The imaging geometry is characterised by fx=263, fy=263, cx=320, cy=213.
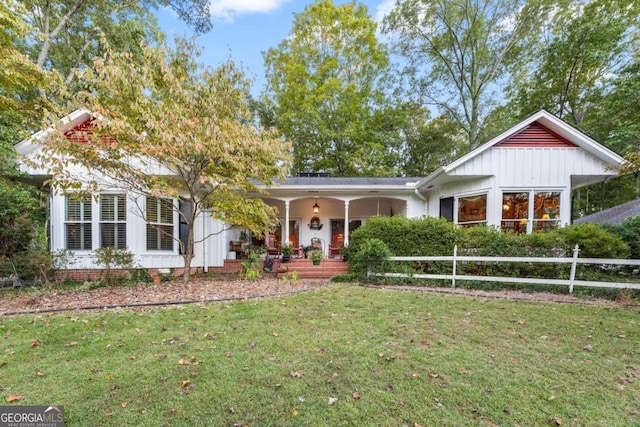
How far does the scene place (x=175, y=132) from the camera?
5441mm

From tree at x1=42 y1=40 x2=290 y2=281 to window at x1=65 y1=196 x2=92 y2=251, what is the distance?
1.83m

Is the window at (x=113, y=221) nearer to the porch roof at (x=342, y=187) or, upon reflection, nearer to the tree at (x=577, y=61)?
the porch roof at (x=342, y=187)

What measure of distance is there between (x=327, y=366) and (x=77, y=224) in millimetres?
9254

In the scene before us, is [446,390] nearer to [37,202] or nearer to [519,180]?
[519,180]

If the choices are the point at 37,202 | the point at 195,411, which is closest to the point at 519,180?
the point at 195,411

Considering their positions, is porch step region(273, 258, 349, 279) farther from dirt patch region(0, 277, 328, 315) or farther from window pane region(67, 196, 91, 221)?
window pane region(67, 196, 91, 221)

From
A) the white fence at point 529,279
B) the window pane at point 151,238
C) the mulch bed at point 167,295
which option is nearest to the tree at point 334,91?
the white fence at point 529,279

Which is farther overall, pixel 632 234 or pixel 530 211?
pixel 530 211

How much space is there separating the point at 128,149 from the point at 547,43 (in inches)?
889

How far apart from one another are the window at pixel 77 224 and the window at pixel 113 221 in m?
0.41

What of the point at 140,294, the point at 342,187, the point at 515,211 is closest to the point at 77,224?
the point at 140,294

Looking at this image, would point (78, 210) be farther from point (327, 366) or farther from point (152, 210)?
point (327, 366)

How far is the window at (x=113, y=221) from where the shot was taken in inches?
324

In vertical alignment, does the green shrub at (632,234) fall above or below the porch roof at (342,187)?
below
